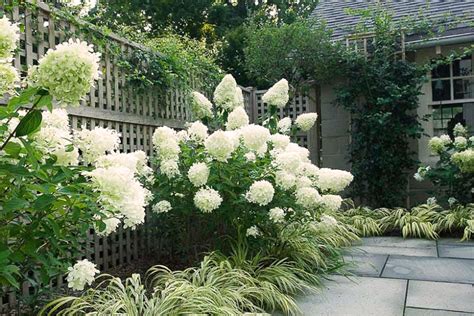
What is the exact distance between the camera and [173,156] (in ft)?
11.2

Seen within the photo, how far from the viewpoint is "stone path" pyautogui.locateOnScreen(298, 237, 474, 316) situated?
271 cm

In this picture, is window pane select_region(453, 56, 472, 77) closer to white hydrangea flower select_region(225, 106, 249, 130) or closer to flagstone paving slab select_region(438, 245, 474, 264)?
flagstone paving slab select_region(438, 245, 474, 264)

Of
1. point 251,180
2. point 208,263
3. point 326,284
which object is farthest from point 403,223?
point 208,263

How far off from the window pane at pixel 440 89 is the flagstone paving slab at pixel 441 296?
4.54 metres

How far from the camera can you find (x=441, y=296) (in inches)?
115

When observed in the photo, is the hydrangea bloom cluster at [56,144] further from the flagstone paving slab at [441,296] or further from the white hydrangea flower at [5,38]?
the flagstone paving slab at [441,296]

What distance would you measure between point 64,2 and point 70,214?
8.35 feet

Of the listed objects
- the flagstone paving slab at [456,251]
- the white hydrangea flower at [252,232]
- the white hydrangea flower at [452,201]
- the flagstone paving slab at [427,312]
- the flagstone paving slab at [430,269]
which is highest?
the white hydrangea flower at [252,232]

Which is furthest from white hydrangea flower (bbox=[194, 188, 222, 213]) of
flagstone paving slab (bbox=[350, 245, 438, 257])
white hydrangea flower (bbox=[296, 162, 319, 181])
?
flagstone paving slab (bbox=[350, 245, 438, 257])

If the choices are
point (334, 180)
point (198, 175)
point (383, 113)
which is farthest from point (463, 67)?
point (198, 175)

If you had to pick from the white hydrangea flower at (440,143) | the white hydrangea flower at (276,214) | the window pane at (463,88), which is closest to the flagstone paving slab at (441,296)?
the white hydrangea flower at (276,214)

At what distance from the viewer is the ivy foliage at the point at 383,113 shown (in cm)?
640

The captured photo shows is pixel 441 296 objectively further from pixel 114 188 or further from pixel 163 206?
Result: pixel 114 188

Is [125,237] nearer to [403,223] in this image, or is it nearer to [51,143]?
[51,143]
